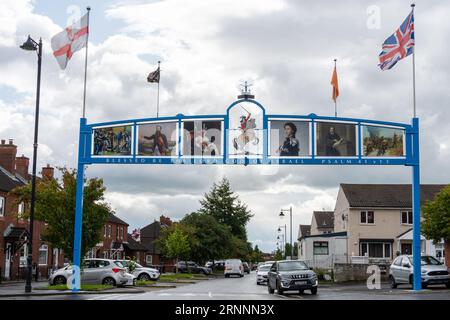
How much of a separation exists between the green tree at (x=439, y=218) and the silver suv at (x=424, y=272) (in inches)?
156

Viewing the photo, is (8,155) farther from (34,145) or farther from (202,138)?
(202,138)

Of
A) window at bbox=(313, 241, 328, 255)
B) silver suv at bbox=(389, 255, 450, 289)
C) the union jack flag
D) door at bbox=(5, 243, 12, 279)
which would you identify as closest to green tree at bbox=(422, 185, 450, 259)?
silver suv at bbox=(389, 255, 450, 289)

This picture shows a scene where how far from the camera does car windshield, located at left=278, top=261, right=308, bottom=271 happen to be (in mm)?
28188

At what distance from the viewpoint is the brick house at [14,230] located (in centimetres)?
4488

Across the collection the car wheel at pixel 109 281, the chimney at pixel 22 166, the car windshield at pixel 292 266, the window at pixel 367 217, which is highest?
the chimney at pixel 22 166

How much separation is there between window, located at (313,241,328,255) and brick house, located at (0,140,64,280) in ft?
86.9

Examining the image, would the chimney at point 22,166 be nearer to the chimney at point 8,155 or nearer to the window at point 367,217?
the chimney at point 8,155

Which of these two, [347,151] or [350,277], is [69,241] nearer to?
[347,151]

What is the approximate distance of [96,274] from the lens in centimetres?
3344

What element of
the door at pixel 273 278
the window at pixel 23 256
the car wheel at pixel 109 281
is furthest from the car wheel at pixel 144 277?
the door at pixel 273 278

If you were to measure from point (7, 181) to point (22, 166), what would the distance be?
814 cm

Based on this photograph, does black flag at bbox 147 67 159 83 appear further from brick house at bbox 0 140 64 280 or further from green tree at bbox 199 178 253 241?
green tree at bbox 199 178 253 241
